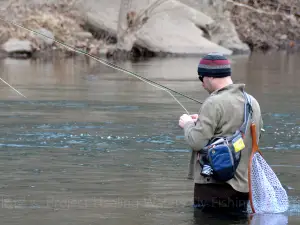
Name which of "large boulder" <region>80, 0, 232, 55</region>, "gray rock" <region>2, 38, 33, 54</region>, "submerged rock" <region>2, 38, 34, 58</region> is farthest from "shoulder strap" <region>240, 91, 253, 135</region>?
"large boulder" <region>80, 0, 232, 55</region>

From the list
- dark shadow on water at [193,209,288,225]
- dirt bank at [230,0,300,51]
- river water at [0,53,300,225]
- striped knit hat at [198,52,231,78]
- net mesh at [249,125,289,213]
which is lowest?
dirt bank at [230,0,300,51]

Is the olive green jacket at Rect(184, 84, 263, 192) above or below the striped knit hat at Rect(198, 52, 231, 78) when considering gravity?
below

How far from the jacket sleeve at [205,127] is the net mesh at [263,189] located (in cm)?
40

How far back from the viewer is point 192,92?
65.5ft

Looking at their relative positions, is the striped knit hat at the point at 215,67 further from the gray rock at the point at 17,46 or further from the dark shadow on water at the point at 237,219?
the gray rock at the point at 17,46

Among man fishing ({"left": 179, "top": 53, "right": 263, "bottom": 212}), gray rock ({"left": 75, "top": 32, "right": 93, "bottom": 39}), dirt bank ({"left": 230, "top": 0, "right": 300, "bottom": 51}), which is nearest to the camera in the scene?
man fishing ({"left": 179, "top": 53, "right": 263, "bottom": 212})

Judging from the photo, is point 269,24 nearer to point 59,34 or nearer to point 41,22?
point 59,34

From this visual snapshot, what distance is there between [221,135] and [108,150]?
4694mm

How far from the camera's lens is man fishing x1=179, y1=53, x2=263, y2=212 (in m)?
6.92

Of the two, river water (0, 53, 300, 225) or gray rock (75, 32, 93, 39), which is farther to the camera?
gray rock (75, 32, 93, 39)

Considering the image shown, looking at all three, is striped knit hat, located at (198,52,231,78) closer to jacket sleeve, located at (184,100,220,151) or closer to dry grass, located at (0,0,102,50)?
jacket sleeve, located at (184,100,220,151)

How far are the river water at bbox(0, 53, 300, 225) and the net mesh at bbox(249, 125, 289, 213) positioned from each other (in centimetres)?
14

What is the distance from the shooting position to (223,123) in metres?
7.01

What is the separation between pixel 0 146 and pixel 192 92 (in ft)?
28.7
